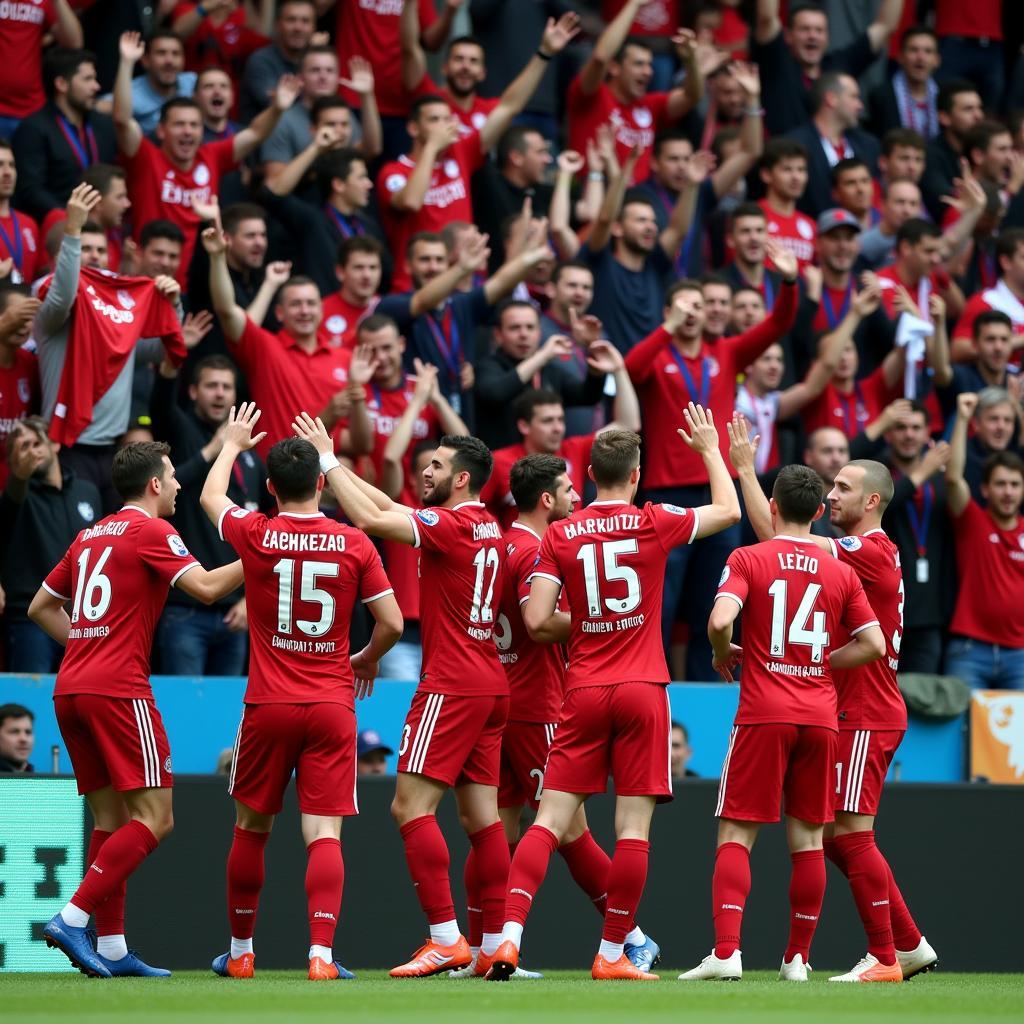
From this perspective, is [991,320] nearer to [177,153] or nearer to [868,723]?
[868,723]

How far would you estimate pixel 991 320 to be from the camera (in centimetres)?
1457

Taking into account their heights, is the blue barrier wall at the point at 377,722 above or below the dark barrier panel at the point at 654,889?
above

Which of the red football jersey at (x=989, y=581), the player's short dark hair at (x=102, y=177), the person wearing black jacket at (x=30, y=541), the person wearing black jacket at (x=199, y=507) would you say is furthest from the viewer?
the red football jersey at (x=989, y=581)

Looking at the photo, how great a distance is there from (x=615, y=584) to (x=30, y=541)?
13.6 feet

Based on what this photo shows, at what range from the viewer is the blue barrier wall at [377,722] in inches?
426

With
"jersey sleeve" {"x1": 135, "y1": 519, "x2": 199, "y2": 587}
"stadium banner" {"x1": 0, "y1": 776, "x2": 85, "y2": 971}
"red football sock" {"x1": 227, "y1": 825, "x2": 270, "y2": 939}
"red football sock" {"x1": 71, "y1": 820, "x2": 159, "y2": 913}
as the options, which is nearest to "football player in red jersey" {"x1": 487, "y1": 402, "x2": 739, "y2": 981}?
"red football sock" {"x1": 227, "y1": 825, "x2": 270, "y2": 939}

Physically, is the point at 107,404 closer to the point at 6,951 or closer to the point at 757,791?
the point at 6,951

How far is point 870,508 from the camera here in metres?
9.45

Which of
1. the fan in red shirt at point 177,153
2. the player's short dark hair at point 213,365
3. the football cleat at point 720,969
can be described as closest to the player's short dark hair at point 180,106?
the fan in red shirt at point 177,153

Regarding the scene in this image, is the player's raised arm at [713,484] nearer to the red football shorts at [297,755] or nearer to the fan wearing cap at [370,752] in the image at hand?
the red football shorts at [297,755]

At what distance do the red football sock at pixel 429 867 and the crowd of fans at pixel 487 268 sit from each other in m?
3.10

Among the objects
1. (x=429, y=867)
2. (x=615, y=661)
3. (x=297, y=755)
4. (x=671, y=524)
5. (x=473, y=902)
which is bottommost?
(x=473, y=902)

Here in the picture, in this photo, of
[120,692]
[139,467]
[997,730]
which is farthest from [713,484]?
[997,730]

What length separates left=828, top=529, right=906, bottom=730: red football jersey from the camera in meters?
9.34
